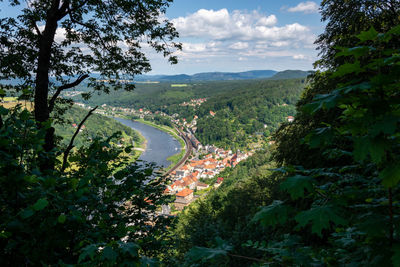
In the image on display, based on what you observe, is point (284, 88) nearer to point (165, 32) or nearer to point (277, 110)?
point (277, 110)

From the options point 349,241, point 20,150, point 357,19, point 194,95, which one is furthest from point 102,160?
point 194,95

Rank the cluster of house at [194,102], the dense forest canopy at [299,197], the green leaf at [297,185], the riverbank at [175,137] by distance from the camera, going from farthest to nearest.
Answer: the cluster of house at [194,102], the riverbank at [175,137], the green leaf at [297,185], the dense forest canopy at [299,197]

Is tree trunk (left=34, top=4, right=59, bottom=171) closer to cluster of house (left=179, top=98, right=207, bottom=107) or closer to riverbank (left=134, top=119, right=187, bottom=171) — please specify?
riverbank (left=134, top=119, right=187, bottom=171)

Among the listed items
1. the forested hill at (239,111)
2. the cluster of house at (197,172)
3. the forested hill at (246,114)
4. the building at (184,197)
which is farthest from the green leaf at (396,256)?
the forested hill at (246,114)

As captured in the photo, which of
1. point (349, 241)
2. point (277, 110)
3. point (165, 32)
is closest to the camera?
point (349, 241)

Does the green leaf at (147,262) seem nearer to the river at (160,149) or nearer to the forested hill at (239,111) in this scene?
the river at (160,149)

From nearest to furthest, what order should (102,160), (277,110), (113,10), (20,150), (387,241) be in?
(387,241) < (20,150) < (102,160) < (113,10) < (277,110)
